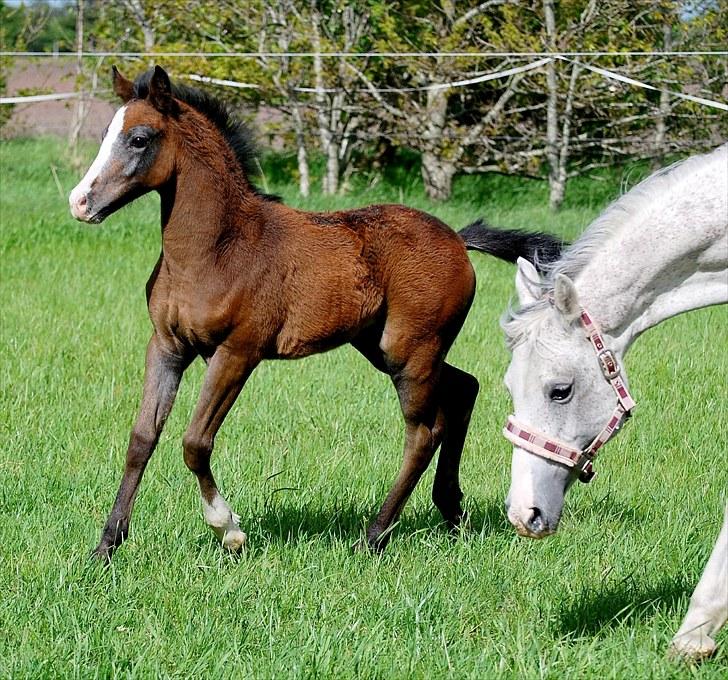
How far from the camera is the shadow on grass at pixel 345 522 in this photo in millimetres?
4953

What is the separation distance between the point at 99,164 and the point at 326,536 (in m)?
1.81

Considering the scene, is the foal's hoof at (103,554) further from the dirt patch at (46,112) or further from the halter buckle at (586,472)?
the dirt patch at (46,112)

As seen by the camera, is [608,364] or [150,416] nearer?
[608,364]

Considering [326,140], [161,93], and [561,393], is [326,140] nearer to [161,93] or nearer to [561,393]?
[161,93]

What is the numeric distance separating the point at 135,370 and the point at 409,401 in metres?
3.15

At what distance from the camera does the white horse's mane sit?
354cm

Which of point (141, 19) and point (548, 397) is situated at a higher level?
point (548, 397)

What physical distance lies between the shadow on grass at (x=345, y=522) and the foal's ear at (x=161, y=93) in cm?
180

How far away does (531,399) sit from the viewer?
3566 millimetres

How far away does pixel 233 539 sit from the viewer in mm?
4566

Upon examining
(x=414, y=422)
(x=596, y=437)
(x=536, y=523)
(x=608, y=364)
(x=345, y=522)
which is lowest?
(x=345, y=522)

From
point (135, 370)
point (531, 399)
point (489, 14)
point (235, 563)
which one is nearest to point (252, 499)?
point (235, 563)

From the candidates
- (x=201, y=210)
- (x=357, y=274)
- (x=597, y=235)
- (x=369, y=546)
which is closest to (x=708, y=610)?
(x=597, y=235)

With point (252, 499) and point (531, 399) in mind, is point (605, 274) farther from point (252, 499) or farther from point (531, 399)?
point (252, 499)
